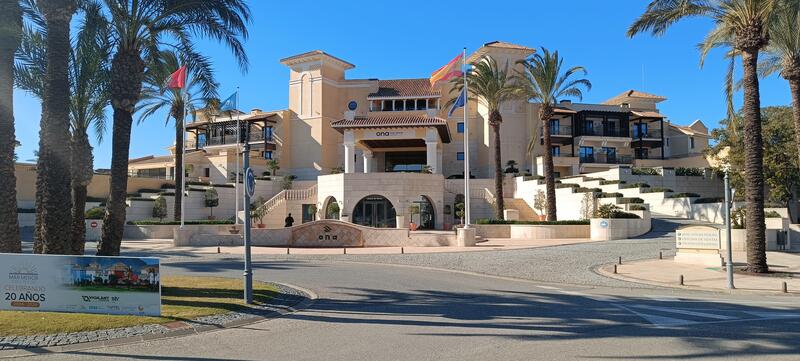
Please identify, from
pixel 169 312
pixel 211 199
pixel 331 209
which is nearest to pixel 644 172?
pixel 331 209

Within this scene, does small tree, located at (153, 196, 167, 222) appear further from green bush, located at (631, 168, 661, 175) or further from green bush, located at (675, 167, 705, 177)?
green bush, located at (675, 167, 705, 177)

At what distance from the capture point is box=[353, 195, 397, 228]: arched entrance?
3928cm

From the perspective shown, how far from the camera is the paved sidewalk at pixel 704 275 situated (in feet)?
49.8

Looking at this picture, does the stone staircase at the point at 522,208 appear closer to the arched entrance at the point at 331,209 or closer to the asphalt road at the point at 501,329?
the arched entrance at the point at 331,209

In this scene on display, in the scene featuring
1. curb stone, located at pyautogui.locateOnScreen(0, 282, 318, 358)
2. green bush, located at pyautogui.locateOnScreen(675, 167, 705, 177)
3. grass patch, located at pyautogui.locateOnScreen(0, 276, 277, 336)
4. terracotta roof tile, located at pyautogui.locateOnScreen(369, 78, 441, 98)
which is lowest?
curb stone, located at pyautogui.locateOnScreen(0, 282, 318, 358)

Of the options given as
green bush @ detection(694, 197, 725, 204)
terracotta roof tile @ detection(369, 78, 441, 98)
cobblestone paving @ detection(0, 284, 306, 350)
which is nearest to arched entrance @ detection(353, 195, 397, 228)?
green bush @ detection(694, 197, 725, 204)

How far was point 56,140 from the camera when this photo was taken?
11.5m

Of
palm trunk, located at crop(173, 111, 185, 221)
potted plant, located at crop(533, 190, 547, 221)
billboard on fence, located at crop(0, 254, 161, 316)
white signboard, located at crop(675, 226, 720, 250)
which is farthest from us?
potted plant, located at crop(533, 190, 547, 221)

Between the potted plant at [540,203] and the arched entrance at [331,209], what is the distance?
14.8m

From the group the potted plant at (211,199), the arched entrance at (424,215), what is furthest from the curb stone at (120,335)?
the potted plant at (211,199)

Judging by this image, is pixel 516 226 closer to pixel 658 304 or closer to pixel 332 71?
pixel 658 304

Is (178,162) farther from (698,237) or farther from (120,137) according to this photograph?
(698,237)

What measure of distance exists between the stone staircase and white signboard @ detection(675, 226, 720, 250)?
68.2 feet

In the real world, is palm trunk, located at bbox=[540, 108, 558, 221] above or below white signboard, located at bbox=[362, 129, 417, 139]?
below
